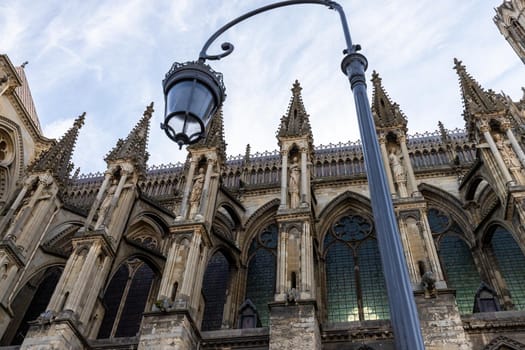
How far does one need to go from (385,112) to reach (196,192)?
24.4 feet

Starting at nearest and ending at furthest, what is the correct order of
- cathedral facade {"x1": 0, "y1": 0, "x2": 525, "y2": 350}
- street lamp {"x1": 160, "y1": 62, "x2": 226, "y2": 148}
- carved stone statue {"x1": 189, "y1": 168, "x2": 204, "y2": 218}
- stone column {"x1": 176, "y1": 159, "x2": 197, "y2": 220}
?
street lamp {"x1": 160, "y1": 62, "x2": 226, "y2": 148}, cathedral facade {"x1": 0, "y1": 0, "x2": 525, "y2": 350}, stone column {"x1": 176, "y1": 159, "x2": 197, "y2": 220}, carved stone statue {"x1": 189, "y1": 168, "x2": 204, "y2": 218}

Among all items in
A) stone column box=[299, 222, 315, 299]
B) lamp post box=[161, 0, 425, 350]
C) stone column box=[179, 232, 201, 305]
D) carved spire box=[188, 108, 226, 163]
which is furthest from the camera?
carved spire box=[188, 108, 226, 163]

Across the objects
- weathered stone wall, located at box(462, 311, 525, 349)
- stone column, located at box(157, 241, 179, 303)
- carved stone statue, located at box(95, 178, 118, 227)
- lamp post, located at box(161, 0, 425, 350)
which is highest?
carved stone statue, located at box(95, 178, 118, 227)

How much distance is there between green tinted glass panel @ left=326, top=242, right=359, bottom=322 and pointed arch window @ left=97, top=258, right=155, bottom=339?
657 centimetres

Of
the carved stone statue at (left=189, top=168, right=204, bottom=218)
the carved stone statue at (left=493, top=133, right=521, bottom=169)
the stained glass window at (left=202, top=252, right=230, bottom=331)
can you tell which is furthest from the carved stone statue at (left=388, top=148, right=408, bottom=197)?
the stained glass window at (left=202, top=252, right=230, bottom=331)

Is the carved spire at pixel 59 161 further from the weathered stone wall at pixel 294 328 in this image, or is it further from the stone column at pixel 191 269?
the weathered stone wall at pixel 294 328

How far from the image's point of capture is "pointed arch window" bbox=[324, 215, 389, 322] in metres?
15.6

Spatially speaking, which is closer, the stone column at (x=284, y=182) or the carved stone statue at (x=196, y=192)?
the stone column at (x=284, y=182)

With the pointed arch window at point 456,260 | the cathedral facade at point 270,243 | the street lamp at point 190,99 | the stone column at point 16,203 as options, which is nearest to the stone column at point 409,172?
the cathedral facade at point 270,243

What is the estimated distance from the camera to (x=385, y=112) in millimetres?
17578

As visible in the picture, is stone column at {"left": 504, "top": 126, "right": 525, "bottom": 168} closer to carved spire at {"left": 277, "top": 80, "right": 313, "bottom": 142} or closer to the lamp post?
carved spire at {"left": 277, "top": 80, "right": 313, "bottom": 142}

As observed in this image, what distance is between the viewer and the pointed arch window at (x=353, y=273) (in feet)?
51.2

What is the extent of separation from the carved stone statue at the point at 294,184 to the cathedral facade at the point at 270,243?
63 mm

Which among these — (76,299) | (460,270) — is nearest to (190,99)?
(76,299)
